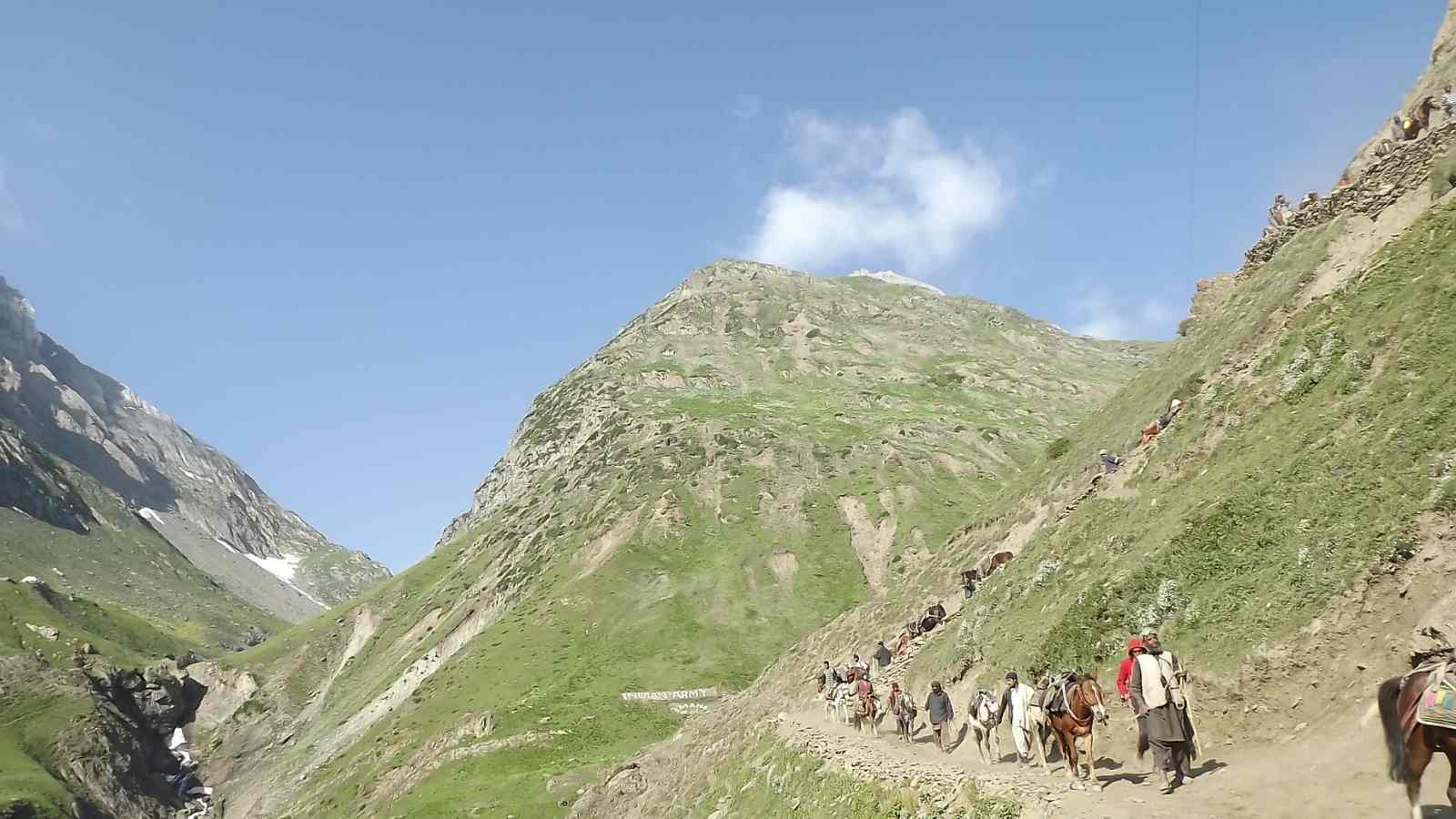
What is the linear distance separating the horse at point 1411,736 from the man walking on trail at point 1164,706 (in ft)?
12.0

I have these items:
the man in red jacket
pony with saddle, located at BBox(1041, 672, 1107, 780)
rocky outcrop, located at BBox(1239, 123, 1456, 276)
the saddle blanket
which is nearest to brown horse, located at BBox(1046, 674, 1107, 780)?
pony with saddle, located at BBox(1041, 672, 1107, 780)

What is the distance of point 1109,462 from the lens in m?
42.1

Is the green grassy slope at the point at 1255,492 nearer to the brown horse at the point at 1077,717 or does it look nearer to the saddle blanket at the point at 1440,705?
the brown horse at the point at 1077,717

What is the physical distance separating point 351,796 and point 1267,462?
85.6 m

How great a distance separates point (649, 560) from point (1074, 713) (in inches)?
3622

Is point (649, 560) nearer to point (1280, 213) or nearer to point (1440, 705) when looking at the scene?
point (1280, 213)

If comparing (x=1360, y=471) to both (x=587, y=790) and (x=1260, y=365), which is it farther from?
(x=587, y=790)

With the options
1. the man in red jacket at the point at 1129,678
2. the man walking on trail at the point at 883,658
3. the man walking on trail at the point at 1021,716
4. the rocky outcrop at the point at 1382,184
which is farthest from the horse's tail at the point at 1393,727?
the man walking on trail at the point at 883,658

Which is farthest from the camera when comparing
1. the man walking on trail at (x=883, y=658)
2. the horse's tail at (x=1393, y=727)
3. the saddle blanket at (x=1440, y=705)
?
the man walking on trail at (x=883, y=658)

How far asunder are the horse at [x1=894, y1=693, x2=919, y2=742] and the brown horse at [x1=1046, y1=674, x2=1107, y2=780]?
41.5ft

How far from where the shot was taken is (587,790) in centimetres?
5791

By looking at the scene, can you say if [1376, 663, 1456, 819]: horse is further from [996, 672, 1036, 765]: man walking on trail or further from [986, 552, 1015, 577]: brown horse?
[986, 552, 1015, 577]: brown horse

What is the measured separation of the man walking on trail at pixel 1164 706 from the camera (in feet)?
55.0

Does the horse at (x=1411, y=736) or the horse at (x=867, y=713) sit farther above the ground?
the horse at (x=1411, y=736)
